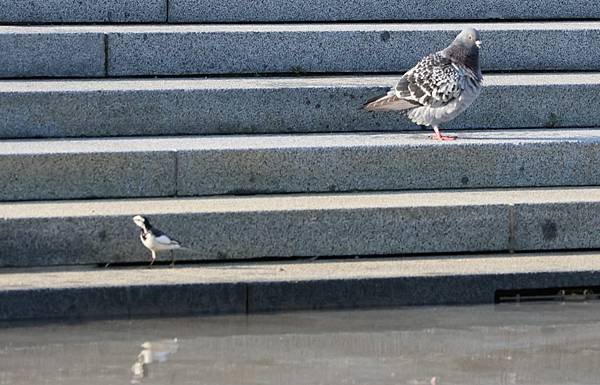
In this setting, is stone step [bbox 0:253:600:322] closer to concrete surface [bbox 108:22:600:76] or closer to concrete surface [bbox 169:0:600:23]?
concrete surface [bbox 108:22:600:76]

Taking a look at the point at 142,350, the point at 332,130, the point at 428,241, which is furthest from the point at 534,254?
the point at 142,350

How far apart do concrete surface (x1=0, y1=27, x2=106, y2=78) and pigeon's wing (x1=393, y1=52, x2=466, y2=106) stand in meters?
2.39

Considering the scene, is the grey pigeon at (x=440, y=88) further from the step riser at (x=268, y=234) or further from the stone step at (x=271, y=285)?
the stone step at (x=271, y=285)

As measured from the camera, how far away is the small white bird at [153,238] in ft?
29.0

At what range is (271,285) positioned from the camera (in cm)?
862

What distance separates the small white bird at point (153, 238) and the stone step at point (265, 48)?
2.90 meters

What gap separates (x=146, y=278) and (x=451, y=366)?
77.5 inches

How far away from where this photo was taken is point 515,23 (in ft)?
42.0

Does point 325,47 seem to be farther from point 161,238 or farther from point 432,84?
point 161,238

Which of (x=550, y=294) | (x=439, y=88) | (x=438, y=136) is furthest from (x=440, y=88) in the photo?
(x=550, y=294)

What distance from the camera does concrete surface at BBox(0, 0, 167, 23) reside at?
12.1 meters

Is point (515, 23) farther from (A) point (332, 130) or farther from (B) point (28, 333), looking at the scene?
(B) point (28, 333)

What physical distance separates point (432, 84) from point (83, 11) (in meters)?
3.20

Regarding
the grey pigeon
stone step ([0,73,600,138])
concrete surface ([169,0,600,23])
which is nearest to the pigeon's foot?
the grey pigeon
